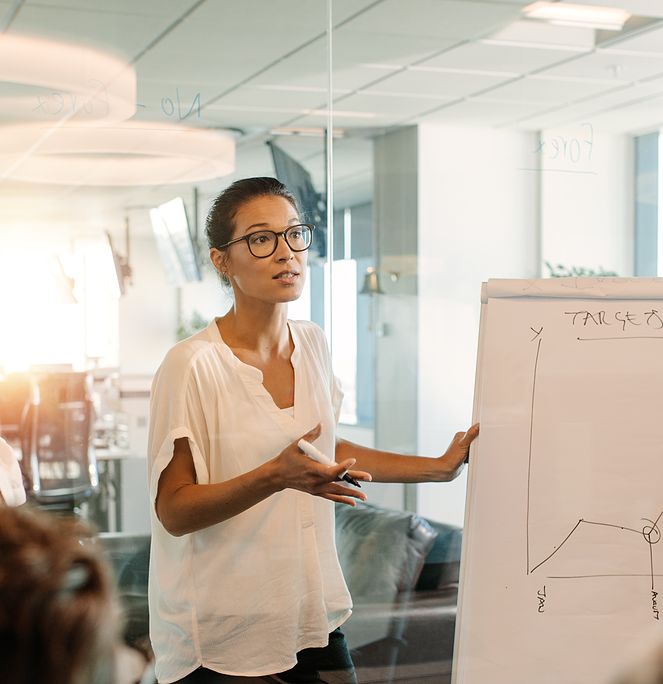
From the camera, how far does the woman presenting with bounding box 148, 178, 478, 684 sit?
7.34ft

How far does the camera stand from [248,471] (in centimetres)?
219

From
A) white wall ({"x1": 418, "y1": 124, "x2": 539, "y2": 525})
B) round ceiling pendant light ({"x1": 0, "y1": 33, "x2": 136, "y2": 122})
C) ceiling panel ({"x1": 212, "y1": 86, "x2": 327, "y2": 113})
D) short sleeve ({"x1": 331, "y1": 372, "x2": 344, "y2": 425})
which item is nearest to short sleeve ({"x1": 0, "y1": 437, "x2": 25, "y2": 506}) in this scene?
short sleeve ({"x1": 331, "y1": 372, "x2": 344, "y2": 425})

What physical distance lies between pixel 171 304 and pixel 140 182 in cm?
37

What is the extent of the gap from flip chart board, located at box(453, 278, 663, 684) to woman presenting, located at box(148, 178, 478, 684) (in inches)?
6.5

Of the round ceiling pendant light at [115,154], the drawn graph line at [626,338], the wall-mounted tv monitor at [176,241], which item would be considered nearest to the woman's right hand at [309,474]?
the drawn graph line at [626,338]

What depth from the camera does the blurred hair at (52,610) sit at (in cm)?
78

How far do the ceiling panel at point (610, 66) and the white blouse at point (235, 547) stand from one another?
1.81 metres

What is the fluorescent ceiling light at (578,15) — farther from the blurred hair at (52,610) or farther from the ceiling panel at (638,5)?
the blurred hair at (52,610)

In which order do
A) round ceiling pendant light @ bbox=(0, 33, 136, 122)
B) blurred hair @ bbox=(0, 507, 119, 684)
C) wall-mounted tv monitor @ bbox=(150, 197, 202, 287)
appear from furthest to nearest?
wall-mounted tv monitor @ bbox=(150, 197, 202, 287) → round ceiling pendant light @ bbox=(0, 33, 136, 122) → blurred hair @ bbox=(0, 507, 119, 684)

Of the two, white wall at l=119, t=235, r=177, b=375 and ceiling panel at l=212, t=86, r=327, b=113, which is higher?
ceiling panel at l=212, t=86, r=327, b=113

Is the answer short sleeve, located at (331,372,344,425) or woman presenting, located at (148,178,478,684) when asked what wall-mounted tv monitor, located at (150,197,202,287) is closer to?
woman presenting, located at (148,178,478,684)

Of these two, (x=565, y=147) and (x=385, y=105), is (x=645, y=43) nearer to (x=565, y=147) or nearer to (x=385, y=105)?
(x=565, y=147)

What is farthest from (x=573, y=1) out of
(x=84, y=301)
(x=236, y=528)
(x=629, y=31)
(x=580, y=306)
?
(x=236, y=528)

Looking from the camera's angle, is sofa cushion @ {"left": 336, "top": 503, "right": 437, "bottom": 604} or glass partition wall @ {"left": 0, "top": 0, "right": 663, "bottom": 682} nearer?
glass partition wall @ {"left": 0, "top": 0, "right": 663, "bottom": 682}
